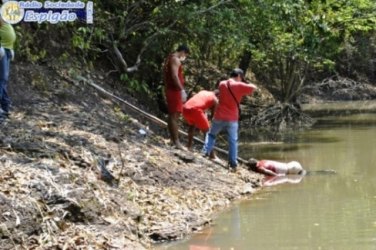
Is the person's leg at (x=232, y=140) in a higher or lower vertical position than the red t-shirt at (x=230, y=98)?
lower

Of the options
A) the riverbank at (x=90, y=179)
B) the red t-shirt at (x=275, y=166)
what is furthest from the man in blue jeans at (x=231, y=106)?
the red t-shirt at (x=275, y=166)

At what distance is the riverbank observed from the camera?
6227 mm

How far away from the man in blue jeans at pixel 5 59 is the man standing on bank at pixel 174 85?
252cm

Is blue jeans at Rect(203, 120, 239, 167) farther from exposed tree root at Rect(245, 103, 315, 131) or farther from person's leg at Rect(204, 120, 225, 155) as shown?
exposed tree root at Rect(245, 103, 315, 131)

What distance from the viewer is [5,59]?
9.04 metres

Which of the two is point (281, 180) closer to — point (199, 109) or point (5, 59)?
point (199, 109)

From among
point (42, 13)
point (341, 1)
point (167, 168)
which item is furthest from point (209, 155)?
point (341, 1)

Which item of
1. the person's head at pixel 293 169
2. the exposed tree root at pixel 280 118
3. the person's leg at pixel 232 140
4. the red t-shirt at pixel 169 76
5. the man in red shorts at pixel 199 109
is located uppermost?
the red t-shirt at pixel 169 76

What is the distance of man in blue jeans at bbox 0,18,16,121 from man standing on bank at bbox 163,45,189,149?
99.1 inches

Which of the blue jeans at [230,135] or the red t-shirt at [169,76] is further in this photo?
the blue jeans at [230,135]

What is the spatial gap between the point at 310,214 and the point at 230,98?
3.03 meters

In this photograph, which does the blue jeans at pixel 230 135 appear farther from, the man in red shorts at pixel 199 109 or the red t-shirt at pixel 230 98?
the man in red shorts at pixel 199 109

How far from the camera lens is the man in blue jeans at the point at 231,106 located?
1069cm

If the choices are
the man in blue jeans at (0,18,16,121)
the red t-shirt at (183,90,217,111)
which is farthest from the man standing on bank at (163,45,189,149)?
the man in blue jeans at (0,18,16,121)
